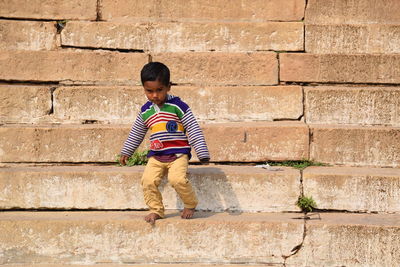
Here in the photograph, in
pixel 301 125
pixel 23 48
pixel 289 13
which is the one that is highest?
pixel 289 13

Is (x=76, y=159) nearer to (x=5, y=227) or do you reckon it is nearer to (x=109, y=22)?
(x=5, y=227)

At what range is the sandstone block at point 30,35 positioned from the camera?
584 centimetres

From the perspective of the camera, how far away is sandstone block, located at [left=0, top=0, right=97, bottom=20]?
603 centimetres

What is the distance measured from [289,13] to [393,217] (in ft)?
9.38

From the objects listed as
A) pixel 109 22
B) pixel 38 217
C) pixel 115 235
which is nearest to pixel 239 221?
pixel 115 235

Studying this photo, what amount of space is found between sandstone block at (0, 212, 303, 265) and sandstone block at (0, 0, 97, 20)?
282 centimetres

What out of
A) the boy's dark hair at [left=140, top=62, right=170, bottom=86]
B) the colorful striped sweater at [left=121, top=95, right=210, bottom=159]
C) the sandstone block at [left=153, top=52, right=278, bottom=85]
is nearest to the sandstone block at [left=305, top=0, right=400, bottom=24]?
the sandstone block at [left=153, top=52, right=278, bottom=85]

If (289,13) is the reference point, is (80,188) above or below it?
below

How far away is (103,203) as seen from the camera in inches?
171

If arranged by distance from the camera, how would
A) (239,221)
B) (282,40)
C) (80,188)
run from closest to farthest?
(239,221)
(80,188)
(282,40)

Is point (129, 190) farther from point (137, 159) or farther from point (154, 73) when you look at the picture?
point (154, 73)

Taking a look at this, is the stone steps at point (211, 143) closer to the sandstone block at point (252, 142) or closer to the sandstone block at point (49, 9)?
the sandstone block at point (252, 142)

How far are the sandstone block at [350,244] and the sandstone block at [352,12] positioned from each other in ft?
9.30

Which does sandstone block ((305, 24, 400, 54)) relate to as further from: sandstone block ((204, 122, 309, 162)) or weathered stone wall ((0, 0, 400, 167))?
sandstone block ((204, 122, 309, 162))
